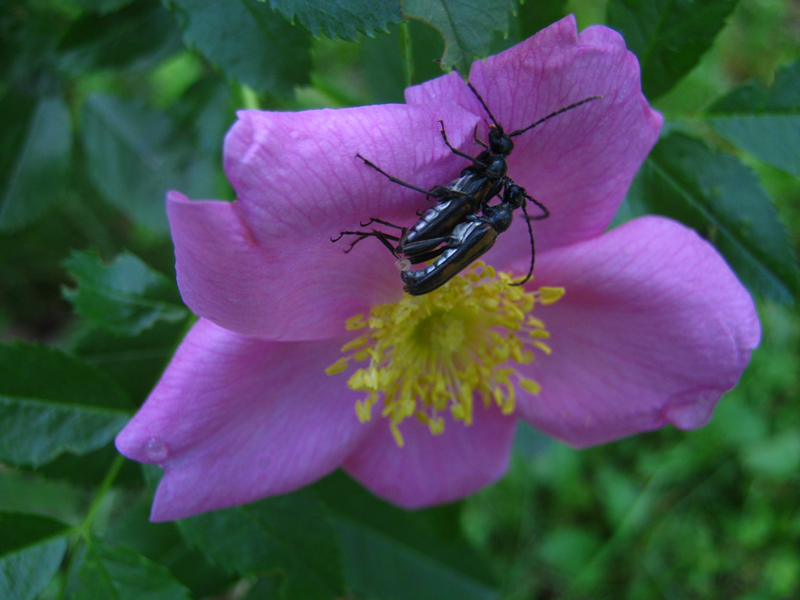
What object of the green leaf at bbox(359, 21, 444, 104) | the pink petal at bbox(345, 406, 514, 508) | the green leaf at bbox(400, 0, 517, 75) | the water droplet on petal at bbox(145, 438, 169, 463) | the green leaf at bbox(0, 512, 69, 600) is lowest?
the pink petal at bbox(345, 406, 514, 508)

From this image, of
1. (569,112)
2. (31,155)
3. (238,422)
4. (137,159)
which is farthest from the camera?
(137,159)

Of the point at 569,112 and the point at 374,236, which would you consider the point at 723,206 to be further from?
the point at 374,236

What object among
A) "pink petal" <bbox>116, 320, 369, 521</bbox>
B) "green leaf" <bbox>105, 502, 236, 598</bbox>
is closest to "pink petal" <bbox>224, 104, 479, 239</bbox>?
"pink petal" <bbox>116, 320, 369, 521</bbox>

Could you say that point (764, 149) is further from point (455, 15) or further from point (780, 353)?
point (780, 353)

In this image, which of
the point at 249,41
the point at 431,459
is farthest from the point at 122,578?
the point at 249,41

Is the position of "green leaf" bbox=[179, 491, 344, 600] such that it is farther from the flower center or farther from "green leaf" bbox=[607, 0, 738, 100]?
"green leaf" bbox=[607, 0, 738, 100]

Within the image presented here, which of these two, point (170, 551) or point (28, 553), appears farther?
point (170, 551)

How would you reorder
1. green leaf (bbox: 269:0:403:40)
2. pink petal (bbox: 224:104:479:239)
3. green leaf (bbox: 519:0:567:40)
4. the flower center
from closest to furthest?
pink petal (bbox: 224:104:479:239), green leaf (bbox: 269:0:403:40), green leaf (bbox: 519:0:567:40), the flower center
